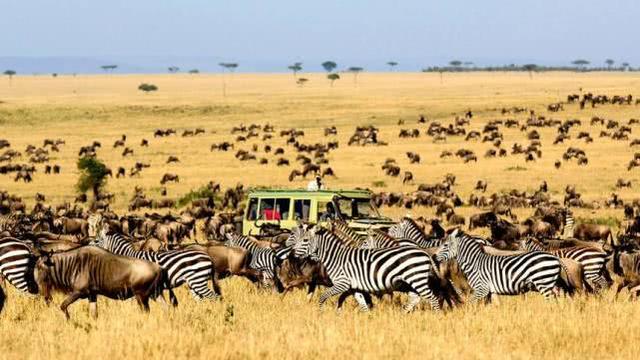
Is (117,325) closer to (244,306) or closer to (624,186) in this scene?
(244,306)

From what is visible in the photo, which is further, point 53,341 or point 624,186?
point 624,186

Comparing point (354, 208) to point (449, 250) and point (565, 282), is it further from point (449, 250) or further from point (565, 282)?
point (565, 282)

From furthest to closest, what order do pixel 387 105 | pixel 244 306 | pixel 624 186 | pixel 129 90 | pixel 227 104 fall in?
1. pixel 129 90
2. pixel 227 104
3. pixel 387 105
4. pixel 624 186
5. pixel 244 306

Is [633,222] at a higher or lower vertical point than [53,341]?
lower

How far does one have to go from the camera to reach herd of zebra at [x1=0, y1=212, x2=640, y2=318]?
14547 mm

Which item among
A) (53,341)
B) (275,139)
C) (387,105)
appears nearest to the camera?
(53,341)

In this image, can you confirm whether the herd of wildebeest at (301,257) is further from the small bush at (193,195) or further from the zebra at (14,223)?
the small bush at (193,195)

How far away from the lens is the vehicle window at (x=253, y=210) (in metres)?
22.8

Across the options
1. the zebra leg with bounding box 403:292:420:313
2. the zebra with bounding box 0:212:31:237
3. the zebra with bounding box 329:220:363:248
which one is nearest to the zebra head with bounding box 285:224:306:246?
the zebra with bounding box 329:220:363:248

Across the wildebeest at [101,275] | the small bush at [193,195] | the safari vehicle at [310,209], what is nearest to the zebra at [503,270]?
the wildebeest at [101,275]

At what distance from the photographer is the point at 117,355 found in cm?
1174

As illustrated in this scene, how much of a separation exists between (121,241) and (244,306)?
4.14 metres

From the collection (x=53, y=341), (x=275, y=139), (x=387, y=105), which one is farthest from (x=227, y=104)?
(x=53, y=341)

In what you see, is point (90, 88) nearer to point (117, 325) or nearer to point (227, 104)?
point (227, 104)
